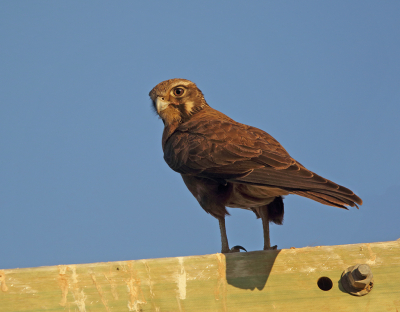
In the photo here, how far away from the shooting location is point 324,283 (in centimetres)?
287

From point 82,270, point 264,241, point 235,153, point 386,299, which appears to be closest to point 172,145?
point 235,153

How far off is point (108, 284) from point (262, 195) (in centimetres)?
130

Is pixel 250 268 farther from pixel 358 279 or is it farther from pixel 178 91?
pixel 178 91

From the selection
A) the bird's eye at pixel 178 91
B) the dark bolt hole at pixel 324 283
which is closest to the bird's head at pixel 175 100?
the bird's eye at pixel 178 91

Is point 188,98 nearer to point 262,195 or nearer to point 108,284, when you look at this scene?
point 262,195

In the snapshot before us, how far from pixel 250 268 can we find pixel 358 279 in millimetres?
620

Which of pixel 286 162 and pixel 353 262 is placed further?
pixel 286 162

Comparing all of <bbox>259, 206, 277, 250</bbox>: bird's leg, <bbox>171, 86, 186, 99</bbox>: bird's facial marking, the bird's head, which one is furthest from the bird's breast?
<bbox>171, 86, 186, 99</bbox>: bird's facial marking

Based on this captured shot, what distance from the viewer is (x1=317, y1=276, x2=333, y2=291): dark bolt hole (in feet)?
9.29

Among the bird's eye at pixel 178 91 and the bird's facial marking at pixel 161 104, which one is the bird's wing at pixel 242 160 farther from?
the bird's eye at pixel 178 91

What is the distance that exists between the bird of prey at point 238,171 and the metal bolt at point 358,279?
38 centimetres

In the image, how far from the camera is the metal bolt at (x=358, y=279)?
269 centimetres

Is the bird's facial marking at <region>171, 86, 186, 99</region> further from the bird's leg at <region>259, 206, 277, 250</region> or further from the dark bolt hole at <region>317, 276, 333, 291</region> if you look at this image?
the dark bolt hole at <region>317, 276, 333, 291</region>

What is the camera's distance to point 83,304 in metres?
2.69
